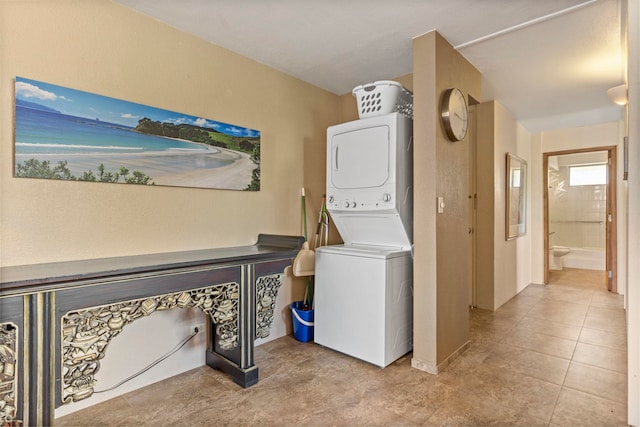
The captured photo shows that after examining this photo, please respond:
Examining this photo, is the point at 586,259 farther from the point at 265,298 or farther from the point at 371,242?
the point at 265,298

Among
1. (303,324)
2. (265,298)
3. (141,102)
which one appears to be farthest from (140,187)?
(303,324)

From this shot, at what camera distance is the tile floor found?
1.85 m

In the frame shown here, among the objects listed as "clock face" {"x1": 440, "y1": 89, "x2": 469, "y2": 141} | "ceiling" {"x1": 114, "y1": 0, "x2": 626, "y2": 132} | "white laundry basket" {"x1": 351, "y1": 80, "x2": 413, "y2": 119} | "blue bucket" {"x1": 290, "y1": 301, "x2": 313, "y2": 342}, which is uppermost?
"ceiling" {"x1": 114, "y1": 0, "x2": 626, "y2": 132}

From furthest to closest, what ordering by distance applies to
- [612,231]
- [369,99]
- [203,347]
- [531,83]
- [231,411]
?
[612,231], [531,83], [369,99], [203,347], [231,411]

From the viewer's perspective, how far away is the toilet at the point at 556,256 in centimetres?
647

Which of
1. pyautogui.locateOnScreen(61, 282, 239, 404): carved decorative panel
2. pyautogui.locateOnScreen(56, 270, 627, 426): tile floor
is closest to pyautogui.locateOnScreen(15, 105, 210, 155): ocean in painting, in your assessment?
pyautogui.locateOnScreen(61, 282, 239, 404): carved decorative panel

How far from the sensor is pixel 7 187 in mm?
1682

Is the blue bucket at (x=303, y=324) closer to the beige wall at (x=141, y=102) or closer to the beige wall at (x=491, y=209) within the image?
the beige wall at (x=141, y=102)

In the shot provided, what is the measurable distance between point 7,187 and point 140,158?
0.66m

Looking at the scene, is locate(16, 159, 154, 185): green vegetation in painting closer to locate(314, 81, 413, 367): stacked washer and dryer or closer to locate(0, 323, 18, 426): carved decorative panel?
locate(0, 323, 18, 426): carved decorative panel

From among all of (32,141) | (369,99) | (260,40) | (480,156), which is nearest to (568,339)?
(480,156)

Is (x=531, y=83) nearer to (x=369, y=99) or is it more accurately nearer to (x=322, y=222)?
(x=369, y=99)

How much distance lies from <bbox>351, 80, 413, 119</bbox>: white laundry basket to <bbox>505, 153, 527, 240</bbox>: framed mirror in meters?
2.37

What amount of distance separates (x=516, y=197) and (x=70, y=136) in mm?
4923
